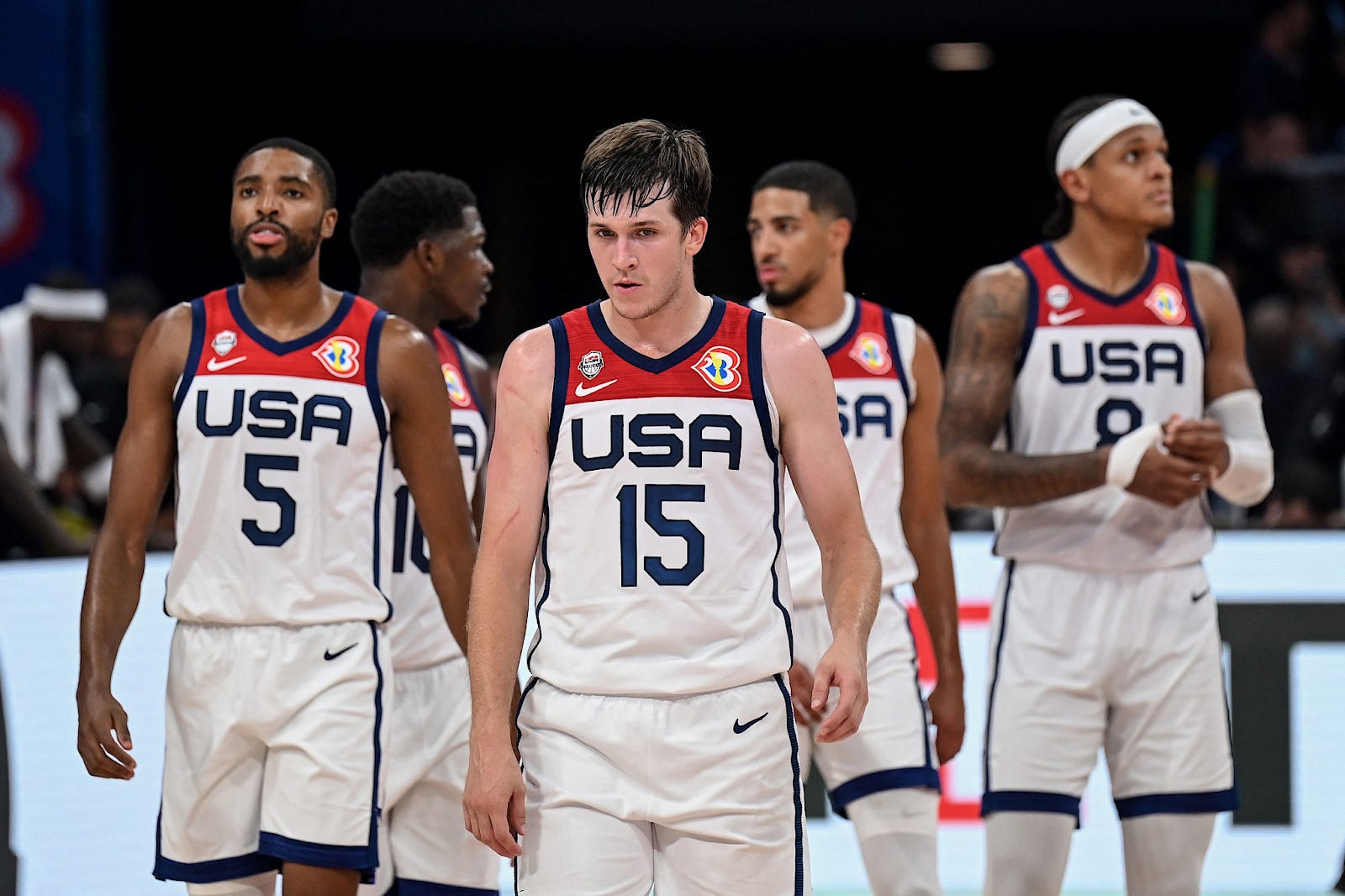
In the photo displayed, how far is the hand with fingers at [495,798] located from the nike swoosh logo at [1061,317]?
96.8 inches

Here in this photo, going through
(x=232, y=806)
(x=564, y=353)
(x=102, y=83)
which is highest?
(x=102, y=83)

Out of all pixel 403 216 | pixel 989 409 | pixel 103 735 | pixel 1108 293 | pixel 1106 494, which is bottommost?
pixel 103 735

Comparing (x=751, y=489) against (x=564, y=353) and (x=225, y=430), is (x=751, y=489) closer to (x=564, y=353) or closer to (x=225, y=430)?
(x=564, y=353)

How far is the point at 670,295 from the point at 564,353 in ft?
0.84

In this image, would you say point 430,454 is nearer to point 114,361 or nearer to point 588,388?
point 588,388

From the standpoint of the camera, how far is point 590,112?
15.2 m

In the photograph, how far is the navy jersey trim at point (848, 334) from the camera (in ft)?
18.8

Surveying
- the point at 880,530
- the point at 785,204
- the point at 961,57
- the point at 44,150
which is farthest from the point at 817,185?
the point at 961,57

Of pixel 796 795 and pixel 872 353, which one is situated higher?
pixel 872 353

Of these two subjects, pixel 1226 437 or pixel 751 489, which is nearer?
pixel 751 489

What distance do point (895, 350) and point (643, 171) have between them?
7.15 feet

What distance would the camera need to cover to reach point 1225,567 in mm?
7414

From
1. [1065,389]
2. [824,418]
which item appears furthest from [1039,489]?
[824,418]

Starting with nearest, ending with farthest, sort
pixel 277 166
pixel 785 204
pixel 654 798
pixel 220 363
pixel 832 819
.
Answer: pixel 654 798, pixel 220 363, pixel 277 166, pixel 785 204, pixel 832 819
